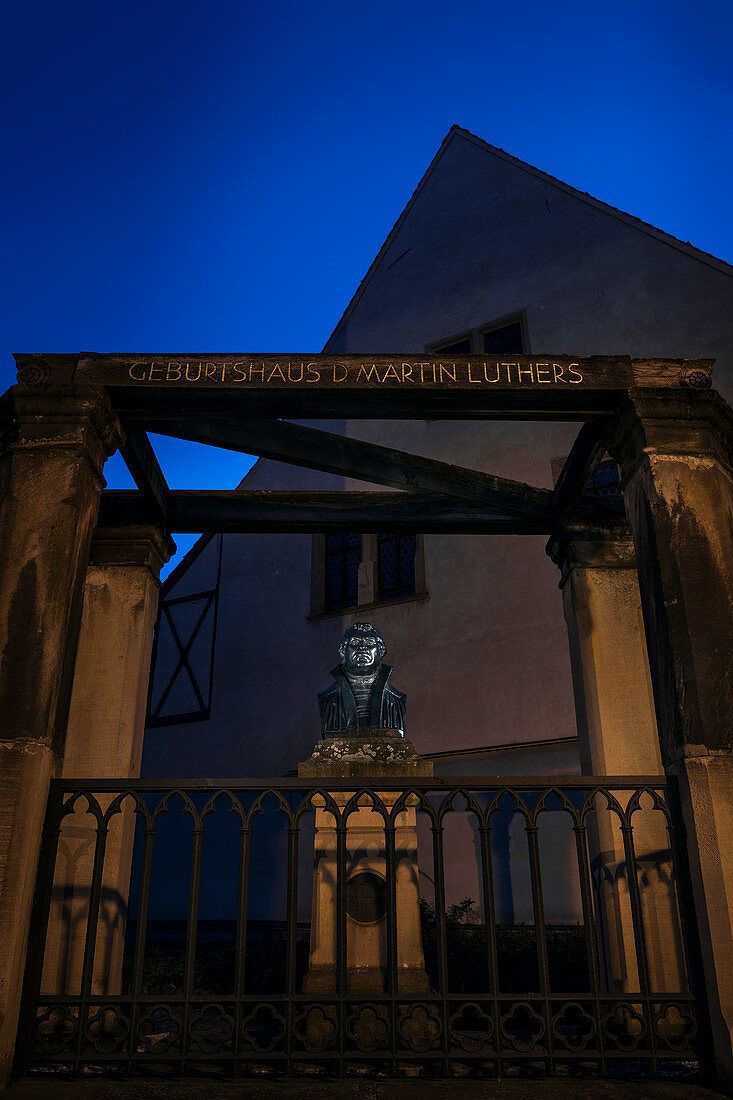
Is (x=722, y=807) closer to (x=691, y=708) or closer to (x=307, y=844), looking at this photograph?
(x=691, y=708)

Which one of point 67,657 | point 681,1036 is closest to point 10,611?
point 67,657

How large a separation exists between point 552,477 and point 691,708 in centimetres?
834

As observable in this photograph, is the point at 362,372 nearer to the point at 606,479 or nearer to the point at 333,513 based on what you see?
the point at 333,513

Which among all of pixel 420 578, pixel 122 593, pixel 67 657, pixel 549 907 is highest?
pixel 420 578

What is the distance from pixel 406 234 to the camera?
1578 cm

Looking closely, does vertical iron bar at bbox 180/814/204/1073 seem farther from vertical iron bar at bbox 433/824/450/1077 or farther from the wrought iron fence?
vertical iron bar at bbox 433/824/450/1077

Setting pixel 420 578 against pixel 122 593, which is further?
pixel 420 578

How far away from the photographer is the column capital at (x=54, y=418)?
4.74m

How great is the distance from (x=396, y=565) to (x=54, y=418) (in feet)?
30.6

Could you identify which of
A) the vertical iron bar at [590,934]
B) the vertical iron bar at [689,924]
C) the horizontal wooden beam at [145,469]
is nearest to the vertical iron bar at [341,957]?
the vertical iron bar at [590,934]

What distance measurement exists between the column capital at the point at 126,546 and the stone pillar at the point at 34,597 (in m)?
1.23

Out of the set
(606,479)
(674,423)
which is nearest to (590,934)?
(674,423)

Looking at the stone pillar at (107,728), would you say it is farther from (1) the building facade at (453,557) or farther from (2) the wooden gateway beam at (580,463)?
(1) the building facade at (453,557)

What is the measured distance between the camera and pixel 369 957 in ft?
19.1
